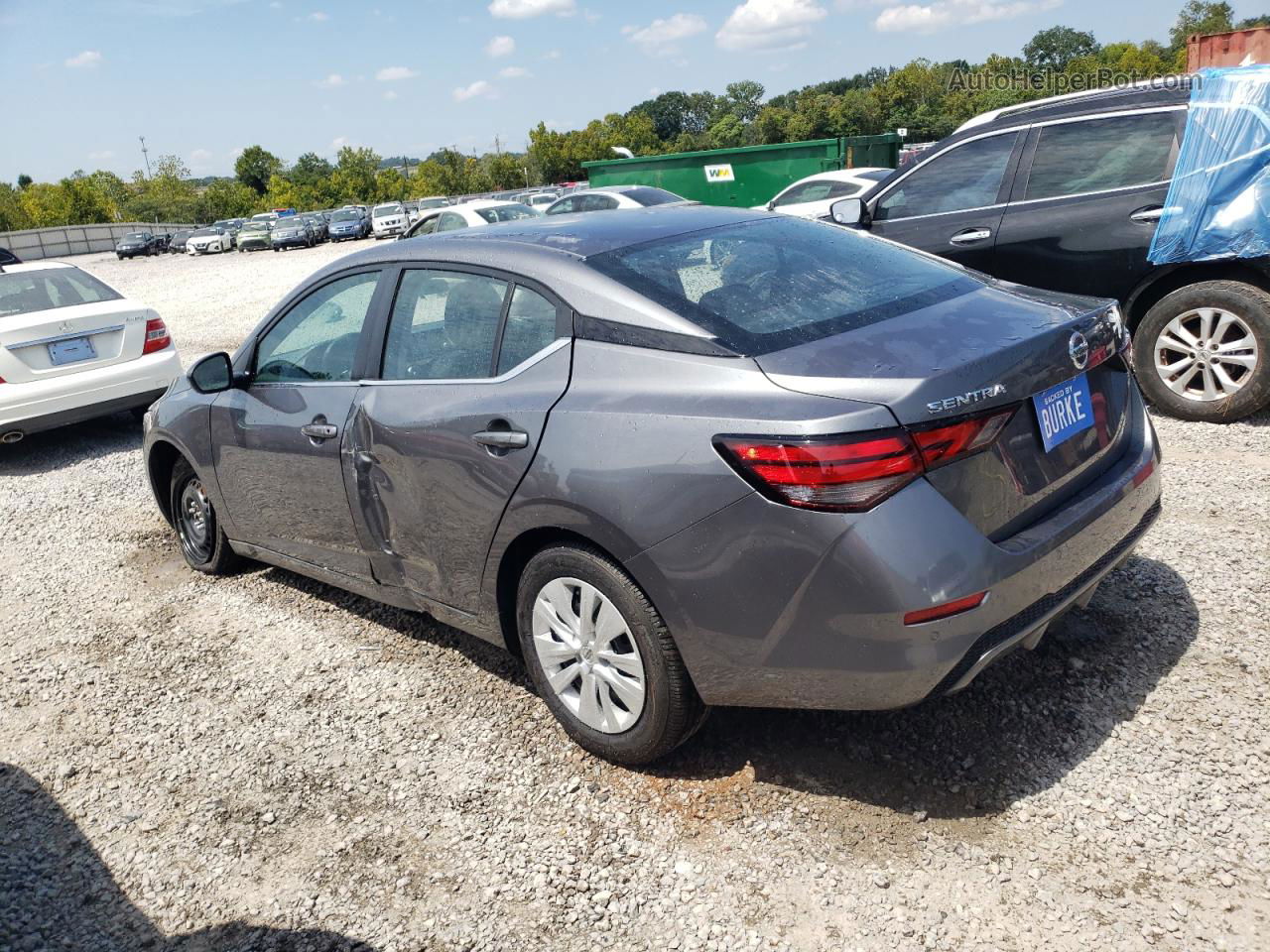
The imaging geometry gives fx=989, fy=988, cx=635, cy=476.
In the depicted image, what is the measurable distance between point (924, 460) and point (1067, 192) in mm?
4560

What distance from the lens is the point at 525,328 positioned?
3.21 metres

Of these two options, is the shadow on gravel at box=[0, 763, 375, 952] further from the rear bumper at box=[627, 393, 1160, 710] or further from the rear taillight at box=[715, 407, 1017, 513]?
the rear taillight at box=[715, 407, 1017, 513]

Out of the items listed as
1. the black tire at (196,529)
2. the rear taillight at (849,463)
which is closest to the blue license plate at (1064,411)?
the rear taillight at (849,463)

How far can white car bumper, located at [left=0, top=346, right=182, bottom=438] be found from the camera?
25.2ft

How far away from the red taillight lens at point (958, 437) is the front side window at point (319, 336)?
Answer: 2.28m

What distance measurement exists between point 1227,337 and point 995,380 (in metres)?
4.01

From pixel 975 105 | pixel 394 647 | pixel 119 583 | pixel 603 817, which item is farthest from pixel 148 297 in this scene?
pixel 975 105

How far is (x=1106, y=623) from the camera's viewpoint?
3674mm

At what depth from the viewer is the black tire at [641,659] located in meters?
2.82

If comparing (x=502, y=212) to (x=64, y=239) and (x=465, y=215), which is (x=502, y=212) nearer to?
(x=465, y=215)

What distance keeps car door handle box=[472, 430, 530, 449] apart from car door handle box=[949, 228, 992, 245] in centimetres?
446

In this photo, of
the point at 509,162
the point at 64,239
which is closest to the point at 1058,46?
the point at 509,162

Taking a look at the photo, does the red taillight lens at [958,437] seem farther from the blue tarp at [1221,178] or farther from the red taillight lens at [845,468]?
the blue tarp at [1221,178]

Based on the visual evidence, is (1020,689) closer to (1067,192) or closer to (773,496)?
(773,496)
